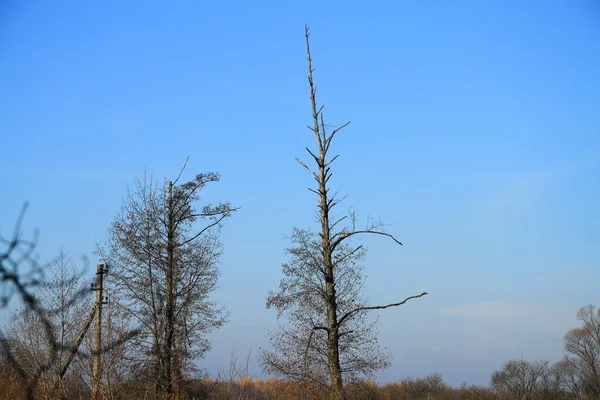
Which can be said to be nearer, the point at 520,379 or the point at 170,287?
the point at 170,287

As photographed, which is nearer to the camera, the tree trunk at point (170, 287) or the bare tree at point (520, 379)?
the tree trunk at point (170, 287)

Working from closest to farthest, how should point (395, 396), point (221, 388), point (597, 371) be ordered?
point (221, 388)
point (395, 396)
point (597, 371)

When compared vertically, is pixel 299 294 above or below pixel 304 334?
above

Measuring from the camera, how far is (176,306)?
2309cm

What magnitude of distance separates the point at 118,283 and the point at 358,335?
10.2m

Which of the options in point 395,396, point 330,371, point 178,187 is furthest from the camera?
A: point 395,396

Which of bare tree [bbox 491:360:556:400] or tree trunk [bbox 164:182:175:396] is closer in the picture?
tree trunk [bbox 164:182:175:396]

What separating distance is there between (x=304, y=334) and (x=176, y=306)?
7333 mm

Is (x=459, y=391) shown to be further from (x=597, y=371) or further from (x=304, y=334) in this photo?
(x=304, y=334)

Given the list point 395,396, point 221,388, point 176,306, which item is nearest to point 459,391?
point 395,396

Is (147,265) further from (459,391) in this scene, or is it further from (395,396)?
(459,391)

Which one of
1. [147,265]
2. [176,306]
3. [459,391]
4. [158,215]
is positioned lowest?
[459,391]

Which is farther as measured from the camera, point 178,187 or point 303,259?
point 178,187

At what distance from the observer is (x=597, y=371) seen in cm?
6669
